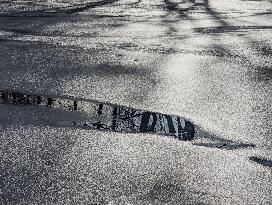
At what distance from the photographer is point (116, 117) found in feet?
17.7

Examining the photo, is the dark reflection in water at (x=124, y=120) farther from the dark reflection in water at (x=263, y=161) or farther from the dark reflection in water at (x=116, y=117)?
the dark reflection in water at (x=263, y=161)

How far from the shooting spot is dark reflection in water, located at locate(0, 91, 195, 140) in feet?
16.6

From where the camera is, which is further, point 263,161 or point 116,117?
point 116,117

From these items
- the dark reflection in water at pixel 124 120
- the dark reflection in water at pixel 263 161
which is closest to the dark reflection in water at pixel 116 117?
the dark reflection in water at pixel 124 120

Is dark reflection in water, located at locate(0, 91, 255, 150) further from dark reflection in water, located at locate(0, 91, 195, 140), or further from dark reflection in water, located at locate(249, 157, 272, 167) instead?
dark reflection in water, located at locate(249, 157, 272, 167)

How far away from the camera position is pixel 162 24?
11.2 metres

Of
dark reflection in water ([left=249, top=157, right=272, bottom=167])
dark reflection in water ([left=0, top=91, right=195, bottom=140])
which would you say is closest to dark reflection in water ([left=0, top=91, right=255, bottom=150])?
dark reflection in water ([left=0, top=91, right=195, bottom=140])

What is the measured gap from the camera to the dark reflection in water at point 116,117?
16.6ft

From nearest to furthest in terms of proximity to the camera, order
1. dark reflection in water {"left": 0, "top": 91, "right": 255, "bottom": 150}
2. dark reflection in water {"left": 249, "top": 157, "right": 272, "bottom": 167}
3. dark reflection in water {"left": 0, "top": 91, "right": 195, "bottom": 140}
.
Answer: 1. dark reflection in water {"left": 249, "top": 157, "right": 272, "bottom": 167}
2. dark reflection in water {"left": 0, "top": 91, "right": 255, "bottom": 150}
3. dark reflection in water {"left": 0, "top": 91, "right": 195, "bottom": 140}

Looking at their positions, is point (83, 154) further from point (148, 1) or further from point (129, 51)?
point (148, 1)

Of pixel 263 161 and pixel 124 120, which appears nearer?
pixel 263 161

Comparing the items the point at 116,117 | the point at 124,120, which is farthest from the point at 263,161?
the point at 116,117

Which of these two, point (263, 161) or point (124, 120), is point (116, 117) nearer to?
point (124, 120)

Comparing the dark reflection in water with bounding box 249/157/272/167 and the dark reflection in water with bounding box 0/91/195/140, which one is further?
the dark reflection in water with bounding box 0/91/195/140
